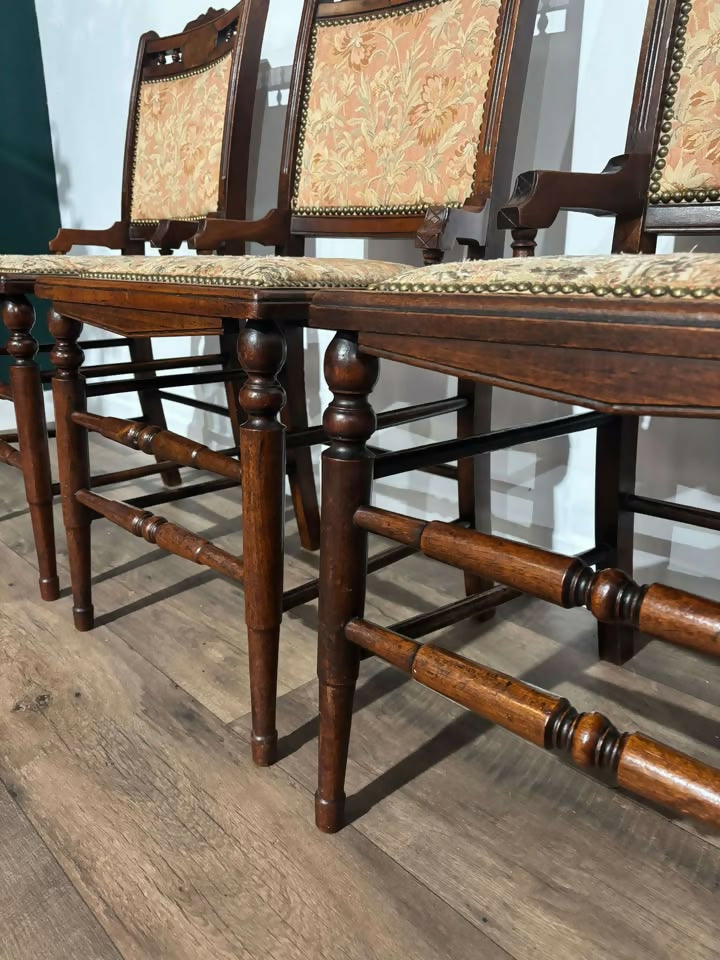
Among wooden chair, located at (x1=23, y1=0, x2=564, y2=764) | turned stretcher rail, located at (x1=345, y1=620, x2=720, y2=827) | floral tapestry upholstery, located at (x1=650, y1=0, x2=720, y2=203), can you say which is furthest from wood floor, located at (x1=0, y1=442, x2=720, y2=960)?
floral tapestry upholstery, located at (x1=650, y1=0, x2=720, y2=203)

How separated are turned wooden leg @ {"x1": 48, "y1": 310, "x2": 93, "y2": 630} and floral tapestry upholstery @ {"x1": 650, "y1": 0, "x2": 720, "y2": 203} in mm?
775

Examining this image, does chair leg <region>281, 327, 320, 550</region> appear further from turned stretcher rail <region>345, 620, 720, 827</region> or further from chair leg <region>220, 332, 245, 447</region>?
turned stretcher rail <region>345, 620, 720, 827</region>

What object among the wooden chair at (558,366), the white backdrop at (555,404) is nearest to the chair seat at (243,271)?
the wooden chair at (558,366)

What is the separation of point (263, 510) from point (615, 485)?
1.50 ft

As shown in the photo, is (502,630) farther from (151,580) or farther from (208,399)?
(208,399)

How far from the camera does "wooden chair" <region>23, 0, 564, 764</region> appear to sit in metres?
0.74

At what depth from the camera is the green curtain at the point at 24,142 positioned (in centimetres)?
229

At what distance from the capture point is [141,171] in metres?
1.62

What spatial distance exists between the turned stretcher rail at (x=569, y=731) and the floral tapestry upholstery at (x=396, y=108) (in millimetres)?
690

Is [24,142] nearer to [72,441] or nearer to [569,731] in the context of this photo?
[72,441]

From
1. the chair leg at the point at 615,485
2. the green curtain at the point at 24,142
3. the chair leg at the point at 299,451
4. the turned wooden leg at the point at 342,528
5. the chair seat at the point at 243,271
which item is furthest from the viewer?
the green curtain at the point at 24,142

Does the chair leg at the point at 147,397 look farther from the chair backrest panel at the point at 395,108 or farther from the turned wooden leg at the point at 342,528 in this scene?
the turned wooden leg at the point at 342,528

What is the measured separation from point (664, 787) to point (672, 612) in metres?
0.11

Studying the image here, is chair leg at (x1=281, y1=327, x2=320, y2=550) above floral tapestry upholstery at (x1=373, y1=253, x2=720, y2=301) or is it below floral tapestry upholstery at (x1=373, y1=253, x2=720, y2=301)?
below
